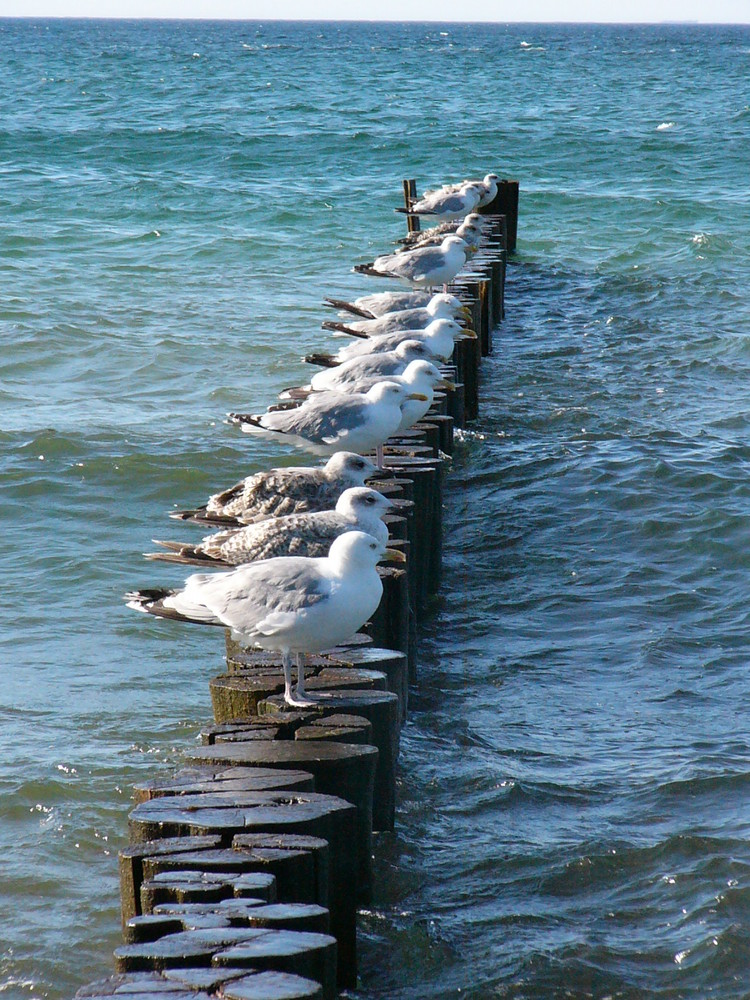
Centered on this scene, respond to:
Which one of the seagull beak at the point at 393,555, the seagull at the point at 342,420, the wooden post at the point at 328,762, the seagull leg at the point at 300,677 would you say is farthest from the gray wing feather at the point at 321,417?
the wooden post at the point at 328,762

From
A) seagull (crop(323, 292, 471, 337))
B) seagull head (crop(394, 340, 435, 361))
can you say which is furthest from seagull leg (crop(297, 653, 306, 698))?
seagull (crop(323, 292, 471, 337))

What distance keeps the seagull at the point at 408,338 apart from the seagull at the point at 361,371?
1.14 feet

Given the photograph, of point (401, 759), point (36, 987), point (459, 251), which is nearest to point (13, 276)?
point (459, 251)

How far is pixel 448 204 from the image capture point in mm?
14672

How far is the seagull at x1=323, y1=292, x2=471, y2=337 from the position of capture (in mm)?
9305

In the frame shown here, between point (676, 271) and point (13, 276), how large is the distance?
8067mm

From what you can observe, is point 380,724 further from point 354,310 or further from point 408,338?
point 354,310

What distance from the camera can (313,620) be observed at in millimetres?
4121

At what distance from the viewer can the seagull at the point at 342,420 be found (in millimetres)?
6648

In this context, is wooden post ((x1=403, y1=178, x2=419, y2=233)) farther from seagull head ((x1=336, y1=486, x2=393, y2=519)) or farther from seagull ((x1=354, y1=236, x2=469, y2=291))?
seagull head ((x1=336, y1=486, x2=393, y2=519))

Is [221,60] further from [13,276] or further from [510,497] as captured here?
[510,497]

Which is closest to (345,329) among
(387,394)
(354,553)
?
(387,394)

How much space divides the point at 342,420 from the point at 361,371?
120 centimetres

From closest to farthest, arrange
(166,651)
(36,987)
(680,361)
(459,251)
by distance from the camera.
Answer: (36,987) → (166,651) → (459,251) → (680,361)
